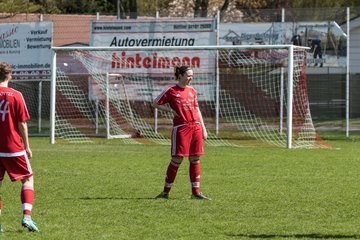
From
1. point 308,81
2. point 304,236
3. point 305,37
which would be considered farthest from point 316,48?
point 304,236

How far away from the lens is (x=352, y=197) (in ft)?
39.6

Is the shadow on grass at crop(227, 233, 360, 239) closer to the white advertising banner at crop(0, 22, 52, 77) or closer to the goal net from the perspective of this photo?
the goal net

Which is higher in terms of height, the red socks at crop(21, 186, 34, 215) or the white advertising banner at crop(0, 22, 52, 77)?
the white advertising banner at crop(0, 22, 52, 77)

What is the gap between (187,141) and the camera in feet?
40.1

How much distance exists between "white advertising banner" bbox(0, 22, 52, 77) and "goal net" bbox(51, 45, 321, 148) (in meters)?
0.57

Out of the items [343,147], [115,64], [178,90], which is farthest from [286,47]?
[178,90]

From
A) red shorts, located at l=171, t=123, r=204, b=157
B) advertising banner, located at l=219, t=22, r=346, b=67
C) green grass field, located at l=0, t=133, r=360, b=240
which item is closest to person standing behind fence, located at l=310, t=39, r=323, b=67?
advertising banner, located at l=219, t=22, r=346, b=67

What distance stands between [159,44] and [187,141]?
15961 millimetres

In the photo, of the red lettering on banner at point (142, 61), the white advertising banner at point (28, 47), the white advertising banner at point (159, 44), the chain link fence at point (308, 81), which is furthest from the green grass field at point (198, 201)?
the chain link fence at point (308, 81)

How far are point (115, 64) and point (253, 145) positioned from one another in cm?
655

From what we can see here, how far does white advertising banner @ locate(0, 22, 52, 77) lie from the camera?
94.7 ft

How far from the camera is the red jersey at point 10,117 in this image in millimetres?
9352

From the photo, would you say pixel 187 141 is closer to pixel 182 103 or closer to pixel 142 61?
pixel 182 103

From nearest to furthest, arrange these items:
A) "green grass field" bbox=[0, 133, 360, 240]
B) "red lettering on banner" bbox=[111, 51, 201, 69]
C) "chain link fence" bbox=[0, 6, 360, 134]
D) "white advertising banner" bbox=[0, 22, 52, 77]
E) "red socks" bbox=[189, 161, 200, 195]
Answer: "green grass field" bbox=[0, 133, 360, 240] → "red socks" bbox=[189, 161, 200, 195] → "red lettering on banner" bbox=[111, 51, 201, 69] → "white advertising banner" bbox=[0, 22, 52, 77] → "chain link fence" bbox=[0, 6, 360, 134]
